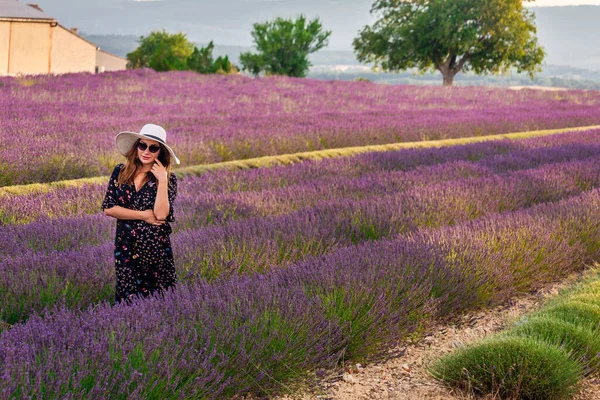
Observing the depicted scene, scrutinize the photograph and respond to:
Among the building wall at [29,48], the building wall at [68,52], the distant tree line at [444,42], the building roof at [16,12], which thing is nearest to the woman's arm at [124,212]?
the building wall at [29,48]

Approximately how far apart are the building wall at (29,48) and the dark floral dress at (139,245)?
80.5 ft

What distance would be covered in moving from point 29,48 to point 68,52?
467cm

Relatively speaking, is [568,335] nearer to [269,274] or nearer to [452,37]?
[269,274]

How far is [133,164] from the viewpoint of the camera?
3.53 metres

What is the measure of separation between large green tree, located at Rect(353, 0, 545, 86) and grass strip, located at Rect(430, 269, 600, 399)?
33.6 meters

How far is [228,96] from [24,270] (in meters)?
15.2

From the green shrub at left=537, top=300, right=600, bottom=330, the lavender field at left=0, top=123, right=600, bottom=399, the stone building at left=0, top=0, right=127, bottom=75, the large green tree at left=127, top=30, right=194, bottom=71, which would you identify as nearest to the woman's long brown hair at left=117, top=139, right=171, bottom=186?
the lavender field at left=0, top=123, right=600, bottom=399

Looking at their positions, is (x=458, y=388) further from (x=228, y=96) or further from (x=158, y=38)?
(x=158, y=38)

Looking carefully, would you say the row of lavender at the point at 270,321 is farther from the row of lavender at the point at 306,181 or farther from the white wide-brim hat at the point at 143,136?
the row of lavender at the point at 306,181

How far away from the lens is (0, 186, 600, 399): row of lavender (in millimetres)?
2469

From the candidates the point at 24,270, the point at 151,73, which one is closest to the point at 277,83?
the point at 151,73

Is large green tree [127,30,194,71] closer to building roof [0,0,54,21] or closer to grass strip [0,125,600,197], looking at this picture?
building roof [0,0,54,21]

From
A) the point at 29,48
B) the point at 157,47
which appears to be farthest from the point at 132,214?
the point at 157,47

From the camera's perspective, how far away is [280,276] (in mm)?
3791
